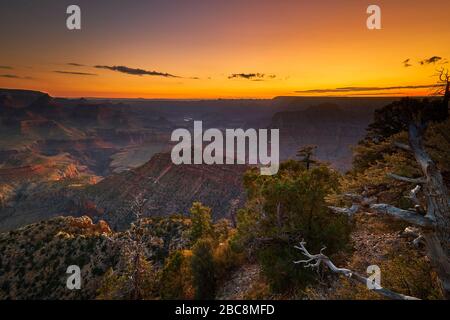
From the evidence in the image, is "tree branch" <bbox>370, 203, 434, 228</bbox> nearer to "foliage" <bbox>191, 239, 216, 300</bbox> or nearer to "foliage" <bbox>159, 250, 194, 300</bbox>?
"foliage" <bbox>191, 239, 216, 300</bbox>

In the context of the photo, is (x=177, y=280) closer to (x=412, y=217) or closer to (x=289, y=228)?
(x=289, y=228)

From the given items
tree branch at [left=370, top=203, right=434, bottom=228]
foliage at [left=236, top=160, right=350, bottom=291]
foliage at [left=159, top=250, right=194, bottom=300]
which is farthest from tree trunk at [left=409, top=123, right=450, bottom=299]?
foliage at [left=159, top=250, right=194, bottom=300]

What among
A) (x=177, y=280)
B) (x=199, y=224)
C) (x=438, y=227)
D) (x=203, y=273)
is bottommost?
(x=199, y=224)

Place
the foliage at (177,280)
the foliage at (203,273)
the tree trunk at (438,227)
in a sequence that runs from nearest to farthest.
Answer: the tree trunk at (438,227) → the foliage at (203,273) → the foliage at (177,280)

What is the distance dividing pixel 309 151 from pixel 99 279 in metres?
28.9

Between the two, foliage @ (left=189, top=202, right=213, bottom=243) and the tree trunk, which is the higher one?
the tree trunk

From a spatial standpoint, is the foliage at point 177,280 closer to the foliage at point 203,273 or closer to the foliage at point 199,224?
the foliage at point 203,273

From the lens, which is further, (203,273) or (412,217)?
(203,273)

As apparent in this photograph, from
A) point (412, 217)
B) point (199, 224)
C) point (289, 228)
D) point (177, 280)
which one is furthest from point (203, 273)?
point (199, 224)

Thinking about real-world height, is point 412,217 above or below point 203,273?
above

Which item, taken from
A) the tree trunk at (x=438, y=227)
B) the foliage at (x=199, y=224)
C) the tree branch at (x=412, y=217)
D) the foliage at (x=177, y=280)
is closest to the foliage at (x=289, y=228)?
the foliage at (x=177, y=280)

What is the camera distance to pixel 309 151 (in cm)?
3725
